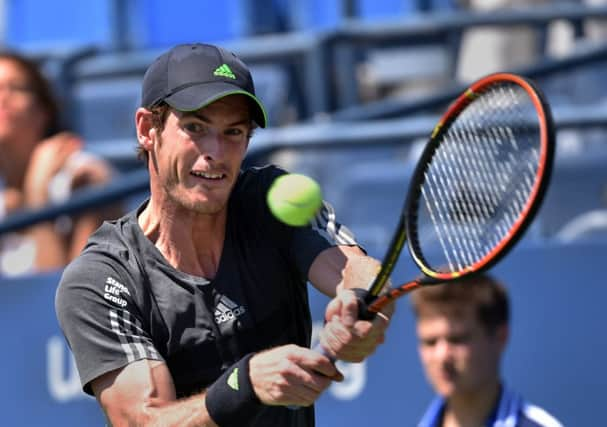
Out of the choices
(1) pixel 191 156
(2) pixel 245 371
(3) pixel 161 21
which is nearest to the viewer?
(2) pixel 245 371

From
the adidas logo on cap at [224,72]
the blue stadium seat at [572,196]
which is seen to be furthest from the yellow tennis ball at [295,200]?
the blue stadium seat at [572,196]

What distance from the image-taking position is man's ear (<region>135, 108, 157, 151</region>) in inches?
128

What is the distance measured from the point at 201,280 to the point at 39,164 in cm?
241

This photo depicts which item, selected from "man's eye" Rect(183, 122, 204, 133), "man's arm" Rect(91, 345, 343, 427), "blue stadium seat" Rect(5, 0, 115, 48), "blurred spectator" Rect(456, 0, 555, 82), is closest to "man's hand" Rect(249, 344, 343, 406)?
"man's arm" Rect(91, 345, 343, 427)

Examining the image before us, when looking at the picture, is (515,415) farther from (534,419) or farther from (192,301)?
(192,301)

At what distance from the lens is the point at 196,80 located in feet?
10.2

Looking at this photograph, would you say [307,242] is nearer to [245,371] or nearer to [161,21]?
[245,371]

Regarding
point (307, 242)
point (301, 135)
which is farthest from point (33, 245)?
point (307, 242)

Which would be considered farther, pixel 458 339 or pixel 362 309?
pixel 458 339

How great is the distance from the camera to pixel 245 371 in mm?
2951

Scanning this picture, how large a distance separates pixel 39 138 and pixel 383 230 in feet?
4.78

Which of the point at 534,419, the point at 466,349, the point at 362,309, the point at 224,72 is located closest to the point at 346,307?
the point at 362,309

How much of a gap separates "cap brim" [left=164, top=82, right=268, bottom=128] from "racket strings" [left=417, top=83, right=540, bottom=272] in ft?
1.97

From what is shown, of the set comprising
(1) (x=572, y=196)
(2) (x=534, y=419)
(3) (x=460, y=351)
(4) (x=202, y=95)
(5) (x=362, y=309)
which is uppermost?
(4) (x=202, y=95)
